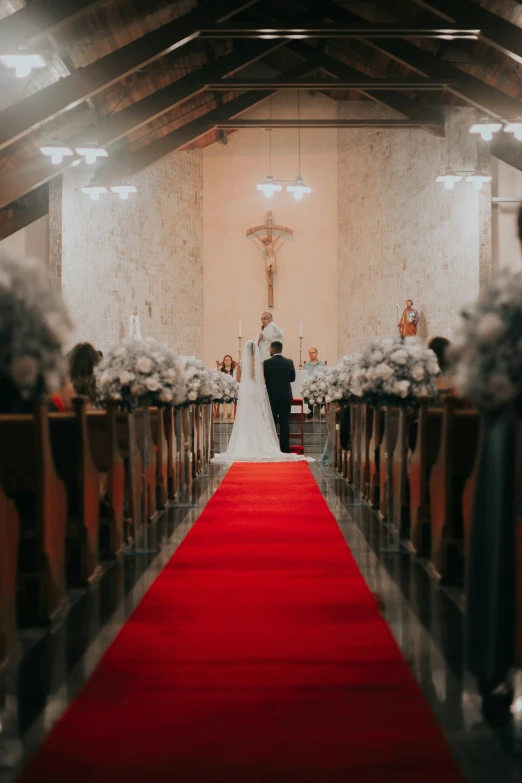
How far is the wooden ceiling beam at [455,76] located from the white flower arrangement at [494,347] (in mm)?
11141

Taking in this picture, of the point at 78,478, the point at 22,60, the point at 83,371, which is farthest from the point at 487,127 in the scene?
the point at 78,478

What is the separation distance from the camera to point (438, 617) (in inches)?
128

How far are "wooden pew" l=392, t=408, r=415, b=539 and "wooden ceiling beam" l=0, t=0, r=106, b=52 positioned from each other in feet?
20.0

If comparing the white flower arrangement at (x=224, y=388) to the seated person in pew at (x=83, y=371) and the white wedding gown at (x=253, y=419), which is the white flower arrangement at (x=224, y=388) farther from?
the seated person in pew at (x=83, y=371)

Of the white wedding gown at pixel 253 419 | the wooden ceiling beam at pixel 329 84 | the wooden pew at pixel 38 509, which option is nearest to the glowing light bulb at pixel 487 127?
the wooden ceiling beam at pixel 329 84

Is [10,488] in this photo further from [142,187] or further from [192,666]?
[142,187]

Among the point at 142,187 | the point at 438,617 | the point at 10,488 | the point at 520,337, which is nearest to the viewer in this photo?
the point at 520,337

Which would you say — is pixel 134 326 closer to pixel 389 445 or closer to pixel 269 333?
pixel 269 333

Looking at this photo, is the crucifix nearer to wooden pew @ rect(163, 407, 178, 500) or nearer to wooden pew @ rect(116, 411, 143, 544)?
wooden pew @ rect(163, 407, 178, 500)

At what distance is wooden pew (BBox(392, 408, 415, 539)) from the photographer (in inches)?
193

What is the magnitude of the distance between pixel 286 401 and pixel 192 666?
28.5ft

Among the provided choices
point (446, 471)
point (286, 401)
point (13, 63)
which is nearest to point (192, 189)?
point (286, 401)

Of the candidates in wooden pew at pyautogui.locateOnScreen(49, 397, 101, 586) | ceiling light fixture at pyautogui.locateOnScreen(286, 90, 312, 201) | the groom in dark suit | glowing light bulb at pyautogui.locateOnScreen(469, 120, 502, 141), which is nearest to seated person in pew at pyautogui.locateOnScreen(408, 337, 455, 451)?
wooden pew at pyautogui.locateOnScreen(49, 397, 101, 586)

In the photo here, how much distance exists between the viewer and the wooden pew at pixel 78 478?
3.81m
